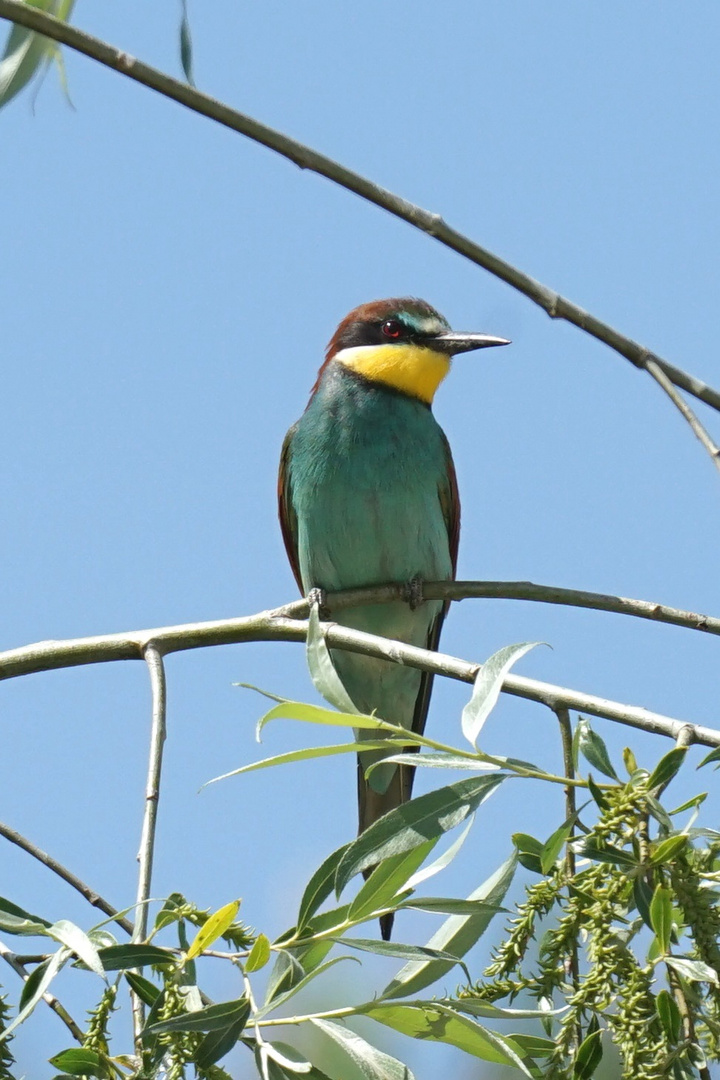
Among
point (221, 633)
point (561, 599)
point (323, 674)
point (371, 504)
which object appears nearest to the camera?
point (323, 674)

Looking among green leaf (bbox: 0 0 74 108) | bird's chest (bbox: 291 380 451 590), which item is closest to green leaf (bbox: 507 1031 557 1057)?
green leaf (bbox: 0 0 74 108)

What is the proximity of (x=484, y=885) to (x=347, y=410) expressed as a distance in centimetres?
306

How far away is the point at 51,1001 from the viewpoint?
155 centimetres

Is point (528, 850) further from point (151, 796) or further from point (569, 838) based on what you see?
point (151, 796)

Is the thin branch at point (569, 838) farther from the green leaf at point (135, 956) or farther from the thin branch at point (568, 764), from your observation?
the green leaf at point (135, 956)

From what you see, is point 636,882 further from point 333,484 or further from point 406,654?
point 333,484

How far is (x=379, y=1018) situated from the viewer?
1.50 metres

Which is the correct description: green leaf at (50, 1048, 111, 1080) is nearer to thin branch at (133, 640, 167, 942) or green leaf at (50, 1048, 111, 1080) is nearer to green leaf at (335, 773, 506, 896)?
thin branch at (133, 640, 167, 942)

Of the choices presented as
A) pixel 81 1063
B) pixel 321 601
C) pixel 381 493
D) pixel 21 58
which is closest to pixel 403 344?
pixel 381 493

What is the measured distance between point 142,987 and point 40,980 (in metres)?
0.15

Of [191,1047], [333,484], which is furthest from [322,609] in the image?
[191,1047]

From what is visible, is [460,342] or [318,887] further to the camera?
[460,342]

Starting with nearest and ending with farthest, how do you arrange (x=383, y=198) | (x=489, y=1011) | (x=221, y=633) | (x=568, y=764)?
(x=489, y=1011) < (x=383, y=198) < (x=568, y=764) < (x=221, y=633)

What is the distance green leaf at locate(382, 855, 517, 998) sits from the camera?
4.90ft
